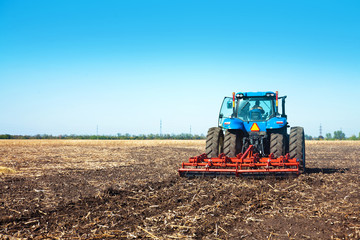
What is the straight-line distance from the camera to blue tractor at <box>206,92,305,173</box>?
27.6 feet

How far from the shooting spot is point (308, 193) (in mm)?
5871

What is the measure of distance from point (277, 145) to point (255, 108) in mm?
1760

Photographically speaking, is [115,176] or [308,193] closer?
[308,193]

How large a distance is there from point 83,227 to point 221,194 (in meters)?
2.70

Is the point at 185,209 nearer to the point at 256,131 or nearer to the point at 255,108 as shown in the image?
the point at 256,131

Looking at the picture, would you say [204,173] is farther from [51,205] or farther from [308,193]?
[51,205]

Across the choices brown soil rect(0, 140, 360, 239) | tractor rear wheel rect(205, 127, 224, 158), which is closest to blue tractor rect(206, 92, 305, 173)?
tractor rear wheel rect(205, 127, 224, 158)

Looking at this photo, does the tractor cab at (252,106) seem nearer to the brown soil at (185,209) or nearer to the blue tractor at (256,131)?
the blue tractor at (256,131)

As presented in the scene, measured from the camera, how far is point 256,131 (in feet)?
29.4

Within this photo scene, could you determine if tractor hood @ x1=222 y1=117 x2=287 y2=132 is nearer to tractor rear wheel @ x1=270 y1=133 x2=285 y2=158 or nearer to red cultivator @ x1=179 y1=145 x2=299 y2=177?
tractor rear wheel @ x1=270 y1=133 x2=285 y2=158

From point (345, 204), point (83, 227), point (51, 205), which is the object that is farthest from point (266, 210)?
point (51, 205)

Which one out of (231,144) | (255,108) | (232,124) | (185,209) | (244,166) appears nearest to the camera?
(185,209)

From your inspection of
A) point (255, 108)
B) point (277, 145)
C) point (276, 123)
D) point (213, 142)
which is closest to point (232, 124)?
point (213, 142)

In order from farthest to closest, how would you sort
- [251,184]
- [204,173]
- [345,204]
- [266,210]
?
[204,173]
[251,184]
[345,204]
[266,210]
